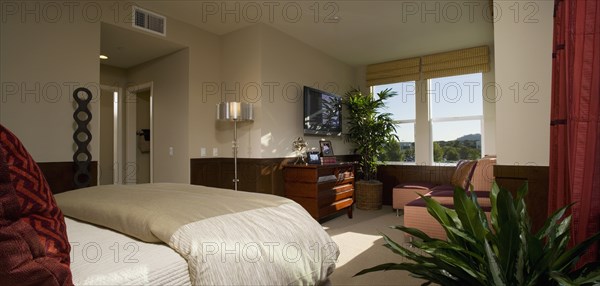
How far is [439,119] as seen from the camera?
5.11 metres

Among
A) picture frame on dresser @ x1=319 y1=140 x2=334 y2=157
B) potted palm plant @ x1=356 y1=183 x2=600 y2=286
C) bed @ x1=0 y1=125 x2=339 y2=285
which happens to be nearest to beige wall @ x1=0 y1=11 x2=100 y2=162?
bed @ x1=0 y1=125 x2=339 y2=285

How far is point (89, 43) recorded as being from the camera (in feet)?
10.1

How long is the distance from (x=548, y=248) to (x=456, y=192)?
9.7 inches

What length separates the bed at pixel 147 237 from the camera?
76 centimetres

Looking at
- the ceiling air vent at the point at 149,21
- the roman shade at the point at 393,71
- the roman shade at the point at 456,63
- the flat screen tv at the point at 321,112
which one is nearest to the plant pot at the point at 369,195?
the flat screen tv at the point at 321,112

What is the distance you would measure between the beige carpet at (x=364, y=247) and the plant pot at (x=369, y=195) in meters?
0.11

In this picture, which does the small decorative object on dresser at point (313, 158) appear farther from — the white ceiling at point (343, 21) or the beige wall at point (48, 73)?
the beige wall at point (48, 73)

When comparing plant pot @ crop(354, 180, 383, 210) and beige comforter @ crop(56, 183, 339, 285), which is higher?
beige comforter @ crop(56, 183, 339, 285)

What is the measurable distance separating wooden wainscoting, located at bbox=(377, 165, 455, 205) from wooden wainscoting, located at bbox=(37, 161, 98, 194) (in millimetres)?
4481

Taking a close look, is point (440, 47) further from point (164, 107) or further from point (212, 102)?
point (164, 107)

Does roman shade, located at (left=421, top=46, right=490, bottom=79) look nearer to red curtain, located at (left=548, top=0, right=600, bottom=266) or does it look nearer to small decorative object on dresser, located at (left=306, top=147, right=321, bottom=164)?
small decorative object on dresser, located at (left=306, top=147, right=321, bottom=164)

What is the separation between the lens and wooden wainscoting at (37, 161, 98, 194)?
2807 millimetres

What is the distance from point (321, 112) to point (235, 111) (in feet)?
5.07

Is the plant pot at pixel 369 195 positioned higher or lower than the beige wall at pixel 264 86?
lower
